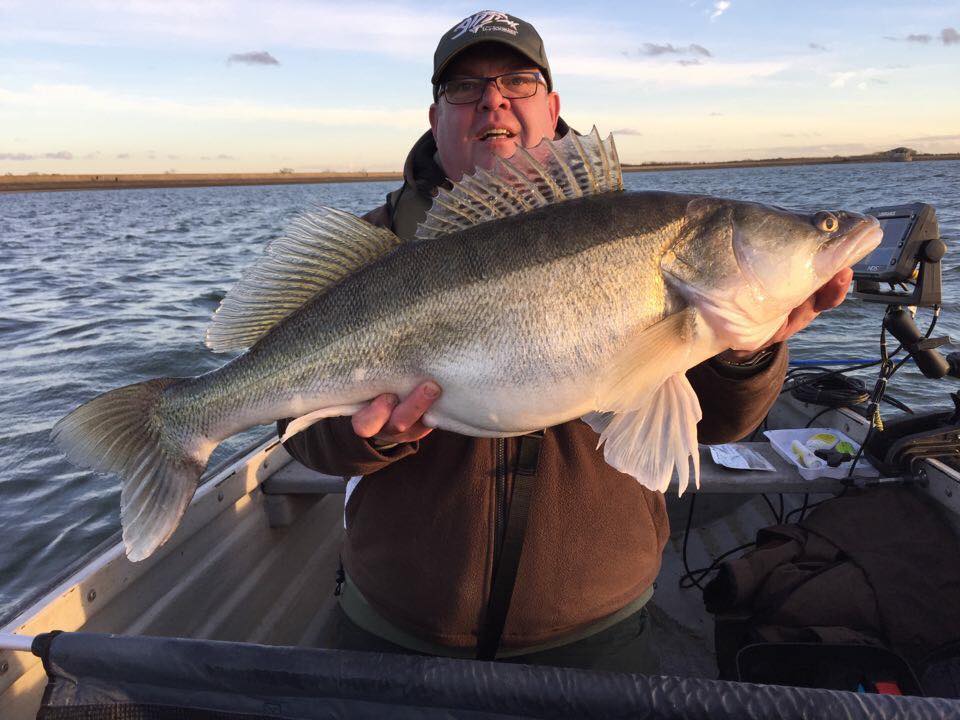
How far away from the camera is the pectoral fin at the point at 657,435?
6.90ft

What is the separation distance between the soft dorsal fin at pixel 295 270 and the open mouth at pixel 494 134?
2.42 ft

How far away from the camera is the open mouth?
269 centimetres

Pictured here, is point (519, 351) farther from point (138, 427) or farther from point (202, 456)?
point (138, 427)

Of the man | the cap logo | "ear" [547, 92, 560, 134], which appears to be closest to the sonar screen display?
the man

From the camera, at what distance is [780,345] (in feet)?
7.36

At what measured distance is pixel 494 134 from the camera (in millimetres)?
2688

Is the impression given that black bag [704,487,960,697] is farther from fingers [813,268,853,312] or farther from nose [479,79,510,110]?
nose [479,79,510,110]

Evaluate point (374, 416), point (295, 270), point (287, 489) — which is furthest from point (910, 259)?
point (287, 489)

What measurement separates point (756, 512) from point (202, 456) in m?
4.31

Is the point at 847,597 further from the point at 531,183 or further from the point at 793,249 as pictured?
the point at 531,183

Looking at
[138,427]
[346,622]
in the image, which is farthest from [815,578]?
[138,427]

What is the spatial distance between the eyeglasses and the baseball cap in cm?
8

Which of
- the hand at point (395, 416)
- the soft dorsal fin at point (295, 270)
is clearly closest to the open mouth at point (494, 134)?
the soft dorsal fin at point (295, 270)

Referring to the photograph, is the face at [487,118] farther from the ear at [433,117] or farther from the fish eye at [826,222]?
the fish eye at [826,222]
